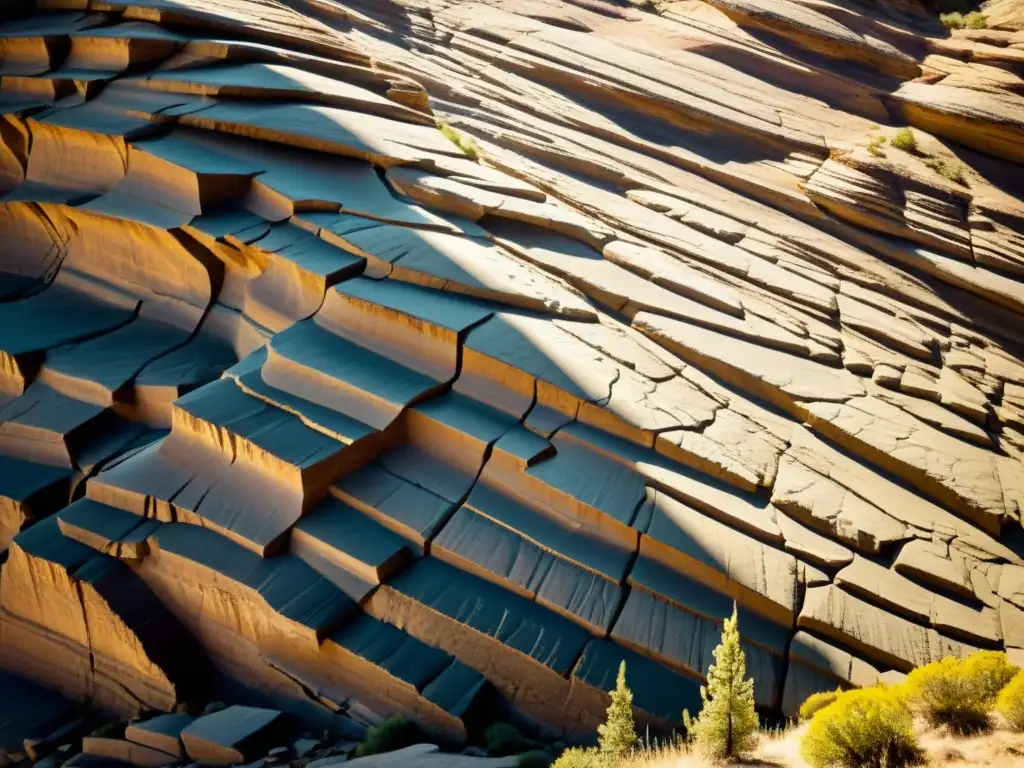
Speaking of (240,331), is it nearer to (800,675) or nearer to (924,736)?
(800,675)

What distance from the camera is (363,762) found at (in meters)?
4.58

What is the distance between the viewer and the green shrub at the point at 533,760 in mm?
4352

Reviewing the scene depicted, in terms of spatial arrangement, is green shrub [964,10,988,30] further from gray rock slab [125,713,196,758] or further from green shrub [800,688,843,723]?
gray rock slab [125,713,196,758]

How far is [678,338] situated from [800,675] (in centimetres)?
333

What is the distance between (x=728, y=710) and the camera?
3.90 m

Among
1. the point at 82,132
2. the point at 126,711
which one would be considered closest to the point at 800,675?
the point at 126,711

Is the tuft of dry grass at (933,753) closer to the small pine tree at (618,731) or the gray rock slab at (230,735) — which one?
the small pine tree at (618,731)

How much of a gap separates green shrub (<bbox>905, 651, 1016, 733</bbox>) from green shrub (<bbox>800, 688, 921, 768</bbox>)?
0.43m

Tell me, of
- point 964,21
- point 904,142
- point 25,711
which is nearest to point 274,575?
point 25,711

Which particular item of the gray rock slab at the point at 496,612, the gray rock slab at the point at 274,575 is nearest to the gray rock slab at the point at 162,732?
the gray rock slab at the point at 274,575

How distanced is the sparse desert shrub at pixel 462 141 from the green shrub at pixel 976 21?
527 inches

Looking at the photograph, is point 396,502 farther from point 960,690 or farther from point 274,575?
point 960,690

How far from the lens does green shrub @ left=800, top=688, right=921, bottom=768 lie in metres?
3.69

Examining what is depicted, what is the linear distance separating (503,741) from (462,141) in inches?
277
